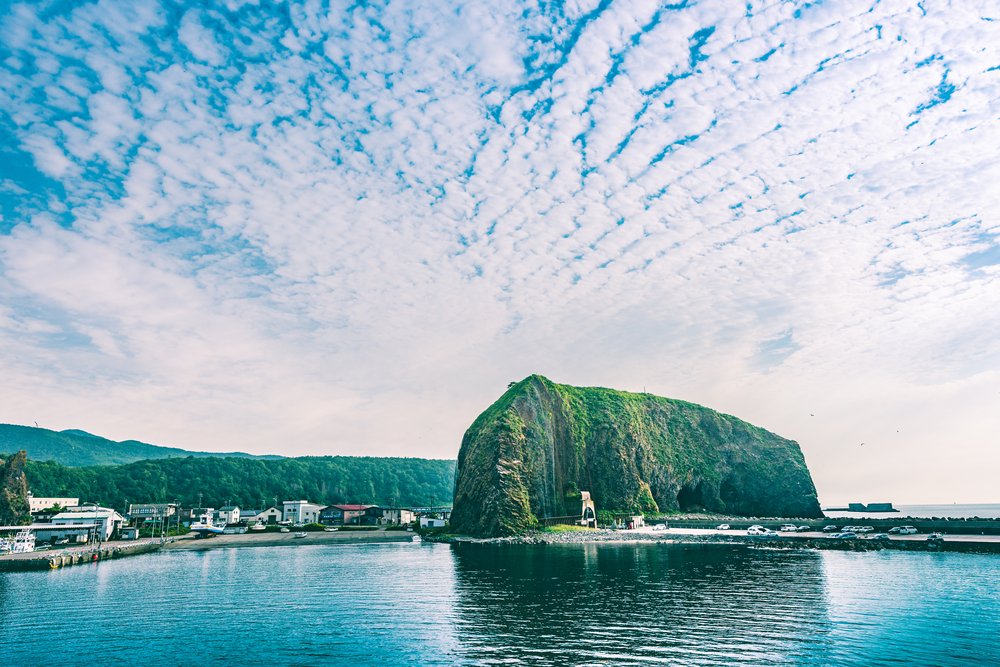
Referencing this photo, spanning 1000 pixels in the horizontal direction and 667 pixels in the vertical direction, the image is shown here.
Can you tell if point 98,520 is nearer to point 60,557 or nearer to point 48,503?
point 60,557

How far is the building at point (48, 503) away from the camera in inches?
6748

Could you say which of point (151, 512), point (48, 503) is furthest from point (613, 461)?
point (48, 503)

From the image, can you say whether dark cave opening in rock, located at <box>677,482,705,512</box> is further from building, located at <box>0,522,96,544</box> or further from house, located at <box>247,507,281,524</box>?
building, located at <box>0,522,96,544</box>

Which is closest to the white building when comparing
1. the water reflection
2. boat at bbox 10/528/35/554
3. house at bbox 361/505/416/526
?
house at bbox 361/505/416/526

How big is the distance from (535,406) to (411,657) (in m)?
120

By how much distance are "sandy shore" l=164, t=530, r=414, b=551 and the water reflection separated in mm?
66674

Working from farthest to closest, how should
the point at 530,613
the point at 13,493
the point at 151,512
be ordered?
the point at 151,512 < the point at 13,493 < the point at 530,613

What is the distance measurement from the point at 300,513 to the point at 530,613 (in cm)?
16328

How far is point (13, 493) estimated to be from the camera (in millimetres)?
142375

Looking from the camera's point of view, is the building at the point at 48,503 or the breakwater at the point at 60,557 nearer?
the breakwater at the point at 60,557

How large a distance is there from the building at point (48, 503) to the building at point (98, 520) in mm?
31835

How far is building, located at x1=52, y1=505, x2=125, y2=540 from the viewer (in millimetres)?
125812

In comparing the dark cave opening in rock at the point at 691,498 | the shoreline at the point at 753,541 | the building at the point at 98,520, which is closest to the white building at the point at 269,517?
the building at the point at 98,520

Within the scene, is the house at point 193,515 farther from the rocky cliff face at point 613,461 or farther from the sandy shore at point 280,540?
the rocky cliff face at point 613,461
